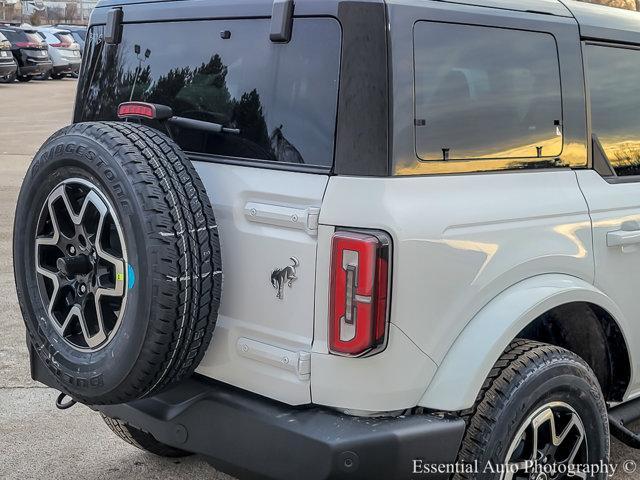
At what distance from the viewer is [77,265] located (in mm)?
2656

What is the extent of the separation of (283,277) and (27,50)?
2528 cm

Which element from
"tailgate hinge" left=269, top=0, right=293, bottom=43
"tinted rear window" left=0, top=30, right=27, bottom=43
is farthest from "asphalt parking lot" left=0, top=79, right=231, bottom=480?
"tinted rear window" left=0, top=30, right=27, bottom=43

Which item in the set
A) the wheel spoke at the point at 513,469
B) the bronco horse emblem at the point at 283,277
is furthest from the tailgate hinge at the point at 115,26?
the wheel spoke at the point at 513,469

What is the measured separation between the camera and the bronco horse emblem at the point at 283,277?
8.09ft

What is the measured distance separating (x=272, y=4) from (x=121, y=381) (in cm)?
128

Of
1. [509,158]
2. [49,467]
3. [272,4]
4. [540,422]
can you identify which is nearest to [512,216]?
[509,158]

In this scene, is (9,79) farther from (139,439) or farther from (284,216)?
(284,216)

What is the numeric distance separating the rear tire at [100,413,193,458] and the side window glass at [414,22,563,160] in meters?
1.84

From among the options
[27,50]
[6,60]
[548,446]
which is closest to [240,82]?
[548,446]

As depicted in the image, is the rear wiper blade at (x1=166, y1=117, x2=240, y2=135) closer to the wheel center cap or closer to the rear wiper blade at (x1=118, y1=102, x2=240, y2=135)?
the rear wiper blade at (x1=118, y1=102, x2=240, y2=135)

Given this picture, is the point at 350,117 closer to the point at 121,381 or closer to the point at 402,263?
the point at 402,263

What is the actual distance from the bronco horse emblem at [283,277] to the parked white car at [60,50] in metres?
27.3

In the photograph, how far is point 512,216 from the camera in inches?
104

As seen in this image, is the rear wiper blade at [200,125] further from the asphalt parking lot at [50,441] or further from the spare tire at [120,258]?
the asphalt parking lot at [50,441]
